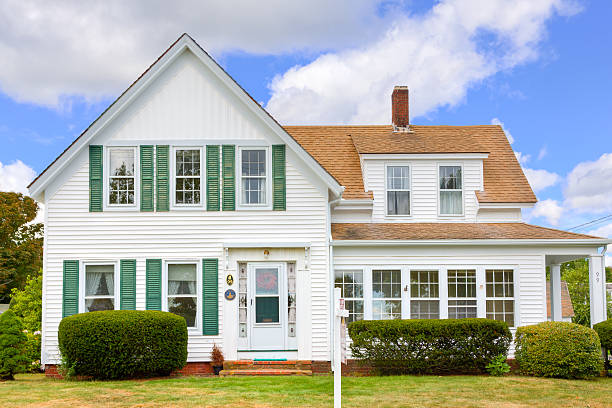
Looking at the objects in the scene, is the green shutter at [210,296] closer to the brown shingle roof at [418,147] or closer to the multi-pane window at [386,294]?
the multi-pane window at [386,294]

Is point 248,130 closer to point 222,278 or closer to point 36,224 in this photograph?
point 222,278

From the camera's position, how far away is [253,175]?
17.2 meters

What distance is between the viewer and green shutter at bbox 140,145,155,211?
1692 cm

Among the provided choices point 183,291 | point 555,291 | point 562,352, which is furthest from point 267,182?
point 555,291

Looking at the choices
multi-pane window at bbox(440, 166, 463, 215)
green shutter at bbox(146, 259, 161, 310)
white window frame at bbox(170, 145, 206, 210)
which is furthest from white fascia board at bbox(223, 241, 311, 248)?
multi-pane window at bbox(440, 166, 463, 215)

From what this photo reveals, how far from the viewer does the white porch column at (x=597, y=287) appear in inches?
676

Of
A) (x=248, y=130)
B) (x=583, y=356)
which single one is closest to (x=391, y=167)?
(x=248, y=130)

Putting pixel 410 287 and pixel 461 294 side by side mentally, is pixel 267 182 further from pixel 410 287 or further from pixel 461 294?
pixel 461 294

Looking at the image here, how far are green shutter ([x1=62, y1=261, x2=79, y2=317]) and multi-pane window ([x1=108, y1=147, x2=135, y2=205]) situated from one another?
1831 mm

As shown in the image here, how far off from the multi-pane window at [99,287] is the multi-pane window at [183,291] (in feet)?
4.70

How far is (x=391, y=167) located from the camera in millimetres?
20047

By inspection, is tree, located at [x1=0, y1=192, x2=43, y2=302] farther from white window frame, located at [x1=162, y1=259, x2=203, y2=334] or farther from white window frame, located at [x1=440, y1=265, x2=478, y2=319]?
white window frame, located at [x1=440, y1=265, x2=478, y2=319]

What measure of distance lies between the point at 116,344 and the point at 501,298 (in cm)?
954

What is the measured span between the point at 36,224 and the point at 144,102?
122 ft
